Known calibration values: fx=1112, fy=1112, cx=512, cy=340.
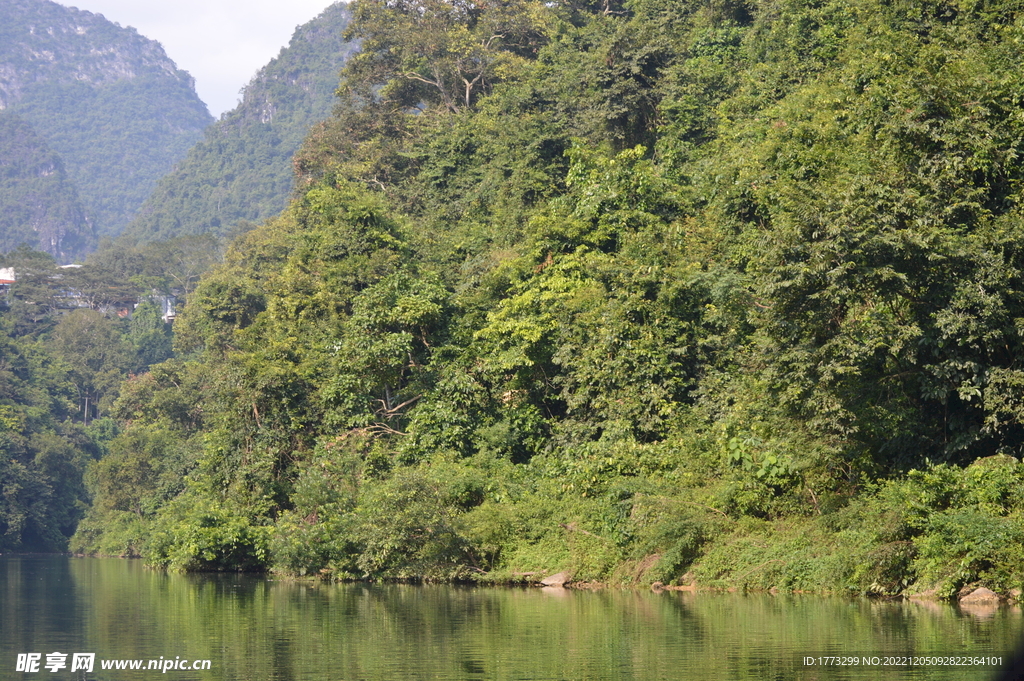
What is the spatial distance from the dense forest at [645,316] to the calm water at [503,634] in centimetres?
200

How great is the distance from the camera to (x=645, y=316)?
24.0m

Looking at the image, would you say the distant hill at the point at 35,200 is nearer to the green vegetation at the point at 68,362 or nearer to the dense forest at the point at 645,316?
the green vegetation at the point at 68,362

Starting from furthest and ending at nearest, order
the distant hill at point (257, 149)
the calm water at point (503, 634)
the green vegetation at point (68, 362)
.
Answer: the distant hill at point (257, 149) → the green vegetation at point (68, 362) → the calm water at point (503, 634)

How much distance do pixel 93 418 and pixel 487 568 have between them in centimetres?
5397

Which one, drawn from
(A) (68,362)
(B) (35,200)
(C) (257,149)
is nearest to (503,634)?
(A) (68,362)

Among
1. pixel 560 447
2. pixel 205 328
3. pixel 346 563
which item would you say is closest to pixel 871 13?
pixel 560 447

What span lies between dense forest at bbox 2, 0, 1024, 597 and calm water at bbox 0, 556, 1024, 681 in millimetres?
1996

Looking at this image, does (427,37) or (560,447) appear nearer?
(560,447)

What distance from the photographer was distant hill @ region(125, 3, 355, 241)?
373 ft

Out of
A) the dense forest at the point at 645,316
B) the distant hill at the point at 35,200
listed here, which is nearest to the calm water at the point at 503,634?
the dense forest at the point at 645,316

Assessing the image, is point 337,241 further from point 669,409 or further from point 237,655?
point 237,655

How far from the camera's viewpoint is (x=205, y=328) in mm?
42812

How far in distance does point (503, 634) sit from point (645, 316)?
12247 mm

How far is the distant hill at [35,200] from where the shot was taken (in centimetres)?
13325
